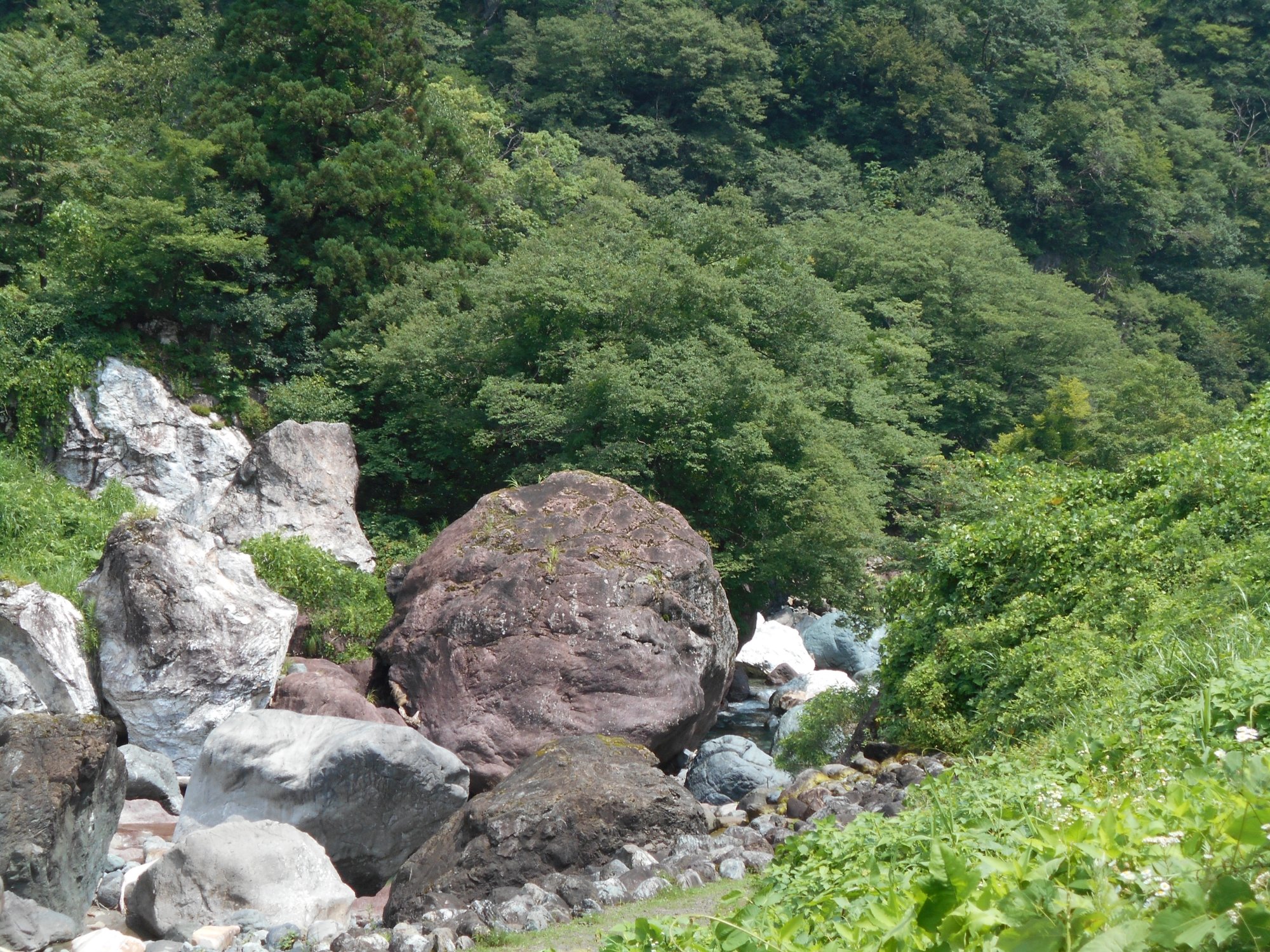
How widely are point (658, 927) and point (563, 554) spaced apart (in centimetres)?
1185

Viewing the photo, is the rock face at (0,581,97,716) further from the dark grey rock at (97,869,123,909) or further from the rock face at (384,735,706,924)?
the rock face at (384,735,706,924)

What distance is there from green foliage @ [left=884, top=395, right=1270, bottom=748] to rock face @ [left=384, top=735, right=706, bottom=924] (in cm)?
270

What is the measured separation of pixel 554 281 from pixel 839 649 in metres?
9.26

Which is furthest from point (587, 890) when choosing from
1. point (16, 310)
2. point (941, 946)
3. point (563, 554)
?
point (16, 310)

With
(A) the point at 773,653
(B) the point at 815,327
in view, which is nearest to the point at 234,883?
(A) the point at 773,653

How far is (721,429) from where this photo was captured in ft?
70.3

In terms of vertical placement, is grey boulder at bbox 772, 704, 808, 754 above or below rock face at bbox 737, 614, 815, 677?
above

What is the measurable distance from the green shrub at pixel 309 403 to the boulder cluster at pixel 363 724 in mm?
1002

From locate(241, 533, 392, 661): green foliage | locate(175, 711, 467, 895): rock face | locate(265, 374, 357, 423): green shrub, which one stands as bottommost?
locate(265, 374, 357, 423): green shrub

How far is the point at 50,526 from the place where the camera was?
1852cm

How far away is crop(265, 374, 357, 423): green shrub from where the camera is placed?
2409cm

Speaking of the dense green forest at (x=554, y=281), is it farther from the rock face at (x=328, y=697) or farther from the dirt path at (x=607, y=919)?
the dirt path at (x=607, y=919)

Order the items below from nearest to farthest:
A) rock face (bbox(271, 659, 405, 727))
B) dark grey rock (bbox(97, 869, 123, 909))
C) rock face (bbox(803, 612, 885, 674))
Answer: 1. dark grey rock (bbox(97, 869, 123, 909))
2. rock face (bbox(271, 659, 405, 727))
3. rock face (bbox(803, 612, 885, 674))

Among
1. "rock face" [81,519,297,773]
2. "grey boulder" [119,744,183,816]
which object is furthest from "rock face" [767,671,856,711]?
"grey boulder" [119,744,183,816]
